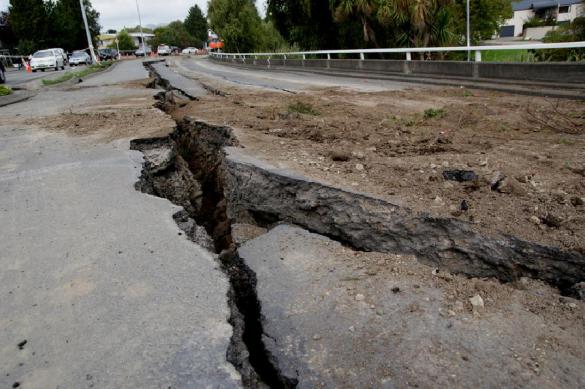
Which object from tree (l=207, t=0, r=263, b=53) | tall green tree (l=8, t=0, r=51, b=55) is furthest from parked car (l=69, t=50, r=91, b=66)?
tall green tree (l=8, t=0, r=51, b=55)

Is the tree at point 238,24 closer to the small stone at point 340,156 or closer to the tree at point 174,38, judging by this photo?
the small stone at point 340,156

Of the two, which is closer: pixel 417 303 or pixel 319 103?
pixel 417 303

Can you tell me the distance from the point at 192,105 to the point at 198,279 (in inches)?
285

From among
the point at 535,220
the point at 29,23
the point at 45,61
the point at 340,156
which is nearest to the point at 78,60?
the point at 45,61

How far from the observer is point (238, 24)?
142 ft

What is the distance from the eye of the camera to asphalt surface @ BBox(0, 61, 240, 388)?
79.5 inches

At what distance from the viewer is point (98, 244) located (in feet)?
10.7

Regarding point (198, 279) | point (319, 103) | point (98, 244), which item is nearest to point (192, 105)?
point (319, 103)

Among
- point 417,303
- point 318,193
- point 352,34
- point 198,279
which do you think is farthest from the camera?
point 352,34

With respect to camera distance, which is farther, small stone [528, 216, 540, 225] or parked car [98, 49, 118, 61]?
parked car [98, 49, 118, 61]

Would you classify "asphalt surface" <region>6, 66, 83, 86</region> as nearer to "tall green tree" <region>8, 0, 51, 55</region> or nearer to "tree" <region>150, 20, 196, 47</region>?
"tall green tree" <region>8, 0, 51, 55</region>

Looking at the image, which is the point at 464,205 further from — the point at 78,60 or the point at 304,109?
the point at 78,60

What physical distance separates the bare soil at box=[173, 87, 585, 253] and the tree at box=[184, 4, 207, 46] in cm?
11002

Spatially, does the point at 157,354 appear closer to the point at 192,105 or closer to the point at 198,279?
the point at 198,279
